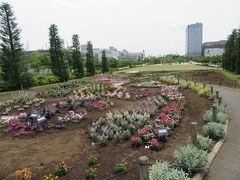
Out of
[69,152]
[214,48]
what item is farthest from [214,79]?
[214,48]

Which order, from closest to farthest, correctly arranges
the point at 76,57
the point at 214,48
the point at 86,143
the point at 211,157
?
the point at 211,157
the point at 86,143
the point at 76,57
the point at 214,48

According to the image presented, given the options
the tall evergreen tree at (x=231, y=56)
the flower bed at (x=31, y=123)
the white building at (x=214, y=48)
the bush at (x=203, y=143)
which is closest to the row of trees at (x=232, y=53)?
the tall evergreen tree at (x=231, y=56)

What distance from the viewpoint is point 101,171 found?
12.6 feet

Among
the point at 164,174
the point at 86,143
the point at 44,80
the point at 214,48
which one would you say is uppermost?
the point at 214,48

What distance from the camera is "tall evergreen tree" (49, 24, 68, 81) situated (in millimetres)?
27406

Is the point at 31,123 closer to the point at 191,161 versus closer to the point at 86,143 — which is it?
the point at 86,143

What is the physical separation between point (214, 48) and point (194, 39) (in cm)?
5561

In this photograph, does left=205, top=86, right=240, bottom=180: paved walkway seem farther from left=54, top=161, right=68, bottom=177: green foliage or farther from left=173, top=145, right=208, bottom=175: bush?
left=54, top=161, right=68, bottom=177: green foliage

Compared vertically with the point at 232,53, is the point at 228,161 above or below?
below

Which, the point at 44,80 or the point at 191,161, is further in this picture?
the point at 44,80

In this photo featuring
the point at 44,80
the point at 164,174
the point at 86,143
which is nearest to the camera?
the point at 164,174

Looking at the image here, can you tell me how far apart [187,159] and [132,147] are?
1.93m

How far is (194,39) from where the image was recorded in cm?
18588

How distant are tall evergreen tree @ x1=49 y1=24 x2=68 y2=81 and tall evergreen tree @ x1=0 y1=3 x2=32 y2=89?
7005mm
